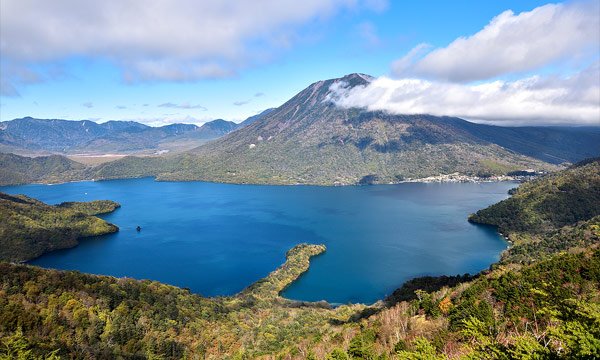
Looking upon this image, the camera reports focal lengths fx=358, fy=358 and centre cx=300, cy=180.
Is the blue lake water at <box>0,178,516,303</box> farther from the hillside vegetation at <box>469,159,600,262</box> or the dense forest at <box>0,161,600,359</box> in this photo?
the dense forest at <box>0,161,600,359</box>

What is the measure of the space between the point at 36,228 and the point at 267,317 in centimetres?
10275

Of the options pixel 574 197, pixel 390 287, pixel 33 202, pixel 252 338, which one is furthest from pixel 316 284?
pixel 33 202

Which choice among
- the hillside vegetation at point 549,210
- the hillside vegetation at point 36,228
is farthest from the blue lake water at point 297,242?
the hillside vegetation at point 549,210

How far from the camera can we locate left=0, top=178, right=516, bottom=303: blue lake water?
3415 inches

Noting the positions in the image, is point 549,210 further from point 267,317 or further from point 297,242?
point 267,317

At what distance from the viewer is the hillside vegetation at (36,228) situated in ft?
362

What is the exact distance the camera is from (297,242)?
115688 millimetres

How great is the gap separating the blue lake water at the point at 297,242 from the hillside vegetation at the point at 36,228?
4615 millimetres

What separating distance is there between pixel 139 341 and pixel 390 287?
174 ft

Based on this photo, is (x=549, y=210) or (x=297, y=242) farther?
(x=549, y=210)

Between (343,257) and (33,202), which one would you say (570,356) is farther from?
(33,202)

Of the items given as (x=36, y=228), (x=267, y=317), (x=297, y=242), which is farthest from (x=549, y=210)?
(x=36, y=228)

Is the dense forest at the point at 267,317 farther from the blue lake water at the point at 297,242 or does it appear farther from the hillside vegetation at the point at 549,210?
the hillside vegetation at the point at 549,210

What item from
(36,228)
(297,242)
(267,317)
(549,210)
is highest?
(549,210)
